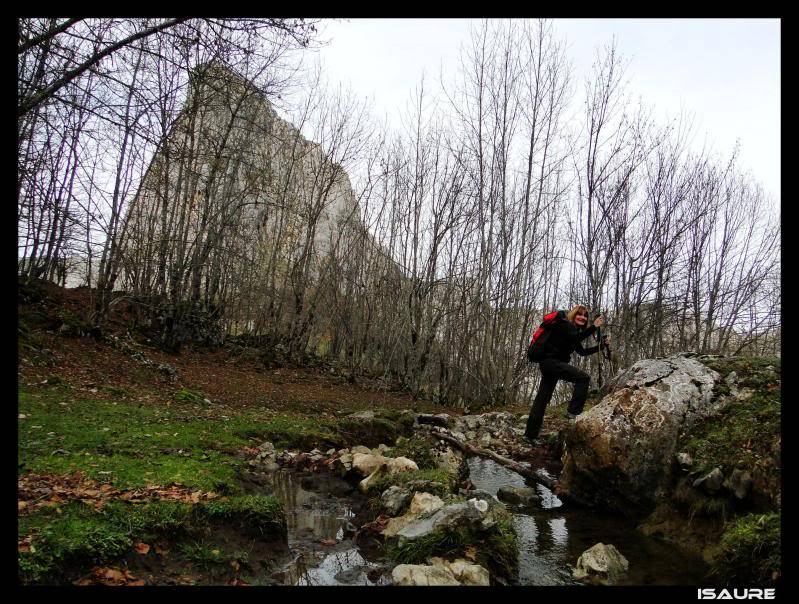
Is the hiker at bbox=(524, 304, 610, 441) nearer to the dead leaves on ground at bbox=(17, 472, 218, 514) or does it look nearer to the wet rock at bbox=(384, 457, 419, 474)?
the wet rock at bbox=(384, 457, 419, 474)

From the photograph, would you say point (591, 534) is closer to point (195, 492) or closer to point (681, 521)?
point (681, 521)

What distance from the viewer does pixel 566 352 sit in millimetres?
7426

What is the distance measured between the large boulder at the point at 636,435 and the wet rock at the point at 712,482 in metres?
0.49

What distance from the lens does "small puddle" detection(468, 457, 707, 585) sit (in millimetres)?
3455

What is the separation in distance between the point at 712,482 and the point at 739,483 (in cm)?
23

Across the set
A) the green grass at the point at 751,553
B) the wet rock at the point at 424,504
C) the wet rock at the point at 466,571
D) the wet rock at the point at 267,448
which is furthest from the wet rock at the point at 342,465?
the green grass at the point at 751,553

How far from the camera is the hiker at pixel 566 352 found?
23.2ft

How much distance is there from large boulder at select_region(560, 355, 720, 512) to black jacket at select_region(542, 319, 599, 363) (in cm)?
182

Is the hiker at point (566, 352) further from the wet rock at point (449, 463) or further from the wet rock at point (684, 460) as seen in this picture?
the wet rock at point (684, 460)
